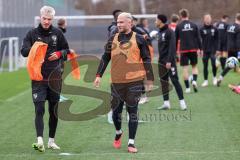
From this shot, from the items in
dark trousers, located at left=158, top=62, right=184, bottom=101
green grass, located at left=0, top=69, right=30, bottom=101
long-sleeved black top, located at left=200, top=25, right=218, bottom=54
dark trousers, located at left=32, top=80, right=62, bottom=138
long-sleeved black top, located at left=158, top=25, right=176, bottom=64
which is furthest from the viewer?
long-sleeved black top, located at left=200, top=25, right=218, bottom=54

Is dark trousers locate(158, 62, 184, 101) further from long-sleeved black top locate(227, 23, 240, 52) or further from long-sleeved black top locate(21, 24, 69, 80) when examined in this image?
long-sleeved black top locate(21, 24, 69, 80)

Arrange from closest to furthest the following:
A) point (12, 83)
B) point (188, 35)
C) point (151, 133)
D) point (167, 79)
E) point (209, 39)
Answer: point (151, 133)
point (167, 79)
point (188, 35)
point (209, 39)
point (12, 83)

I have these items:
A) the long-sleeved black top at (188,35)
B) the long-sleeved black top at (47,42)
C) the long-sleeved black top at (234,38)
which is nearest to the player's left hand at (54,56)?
the long-sleeved black top at (47,42)

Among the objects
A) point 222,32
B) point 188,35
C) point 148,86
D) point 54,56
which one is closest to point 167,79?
point 148,86

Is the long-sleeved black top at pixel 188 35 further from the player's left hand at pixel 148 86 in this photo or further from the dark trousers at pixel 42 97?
the dark trousers at pixel 42 97

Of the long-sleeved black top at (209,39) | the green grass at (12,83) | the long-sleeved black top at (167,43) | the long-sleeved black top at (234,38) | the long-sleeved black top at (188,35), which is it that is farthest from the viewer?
the long-sleeved black top at (209,39)

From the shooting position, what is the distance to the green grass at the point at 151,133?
10.3 meters

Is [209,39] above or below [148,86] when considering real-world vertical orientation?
above

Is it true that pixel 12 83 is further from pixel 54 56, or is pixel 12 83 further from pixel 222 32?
pixel 54 56

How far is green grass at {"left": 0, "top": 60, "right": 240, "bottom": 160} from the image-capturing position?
10.3 meters

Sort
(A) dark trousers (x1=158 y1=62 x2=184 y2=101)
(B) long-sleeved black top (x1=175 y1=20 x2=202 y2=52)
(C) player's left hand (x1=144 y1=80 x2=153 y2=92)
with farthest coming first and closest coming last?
(B) long-sleeved black top (x1=175 y1=20 x2=202 y2=52) < (C) player's left hand (x1=144 y1=80 x2=153 y2=92) < (A) dark trousers (x1=158 y1=62 x2=184 y2=101)

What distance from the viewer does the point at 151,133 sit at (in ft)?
41.0

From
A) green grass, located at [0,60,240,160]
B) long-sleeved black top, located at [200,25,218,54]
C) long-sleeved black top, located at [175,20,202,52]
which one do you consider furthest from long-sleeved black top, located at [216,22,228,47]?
green grass, located at [0,60,240,160]

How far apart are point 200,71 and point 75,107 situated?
13077 millimetres
